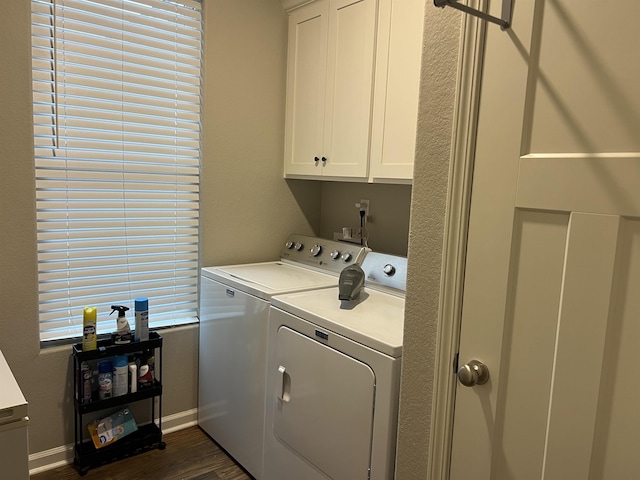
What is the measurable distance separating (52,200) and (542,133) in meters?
2.16

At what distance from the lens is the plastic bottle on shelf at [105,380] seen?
2355 mm

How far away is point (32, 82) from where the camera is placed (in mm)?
2139

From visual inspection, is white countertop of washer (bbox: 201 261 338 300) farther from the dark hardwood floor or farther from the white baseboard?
the white baseboard

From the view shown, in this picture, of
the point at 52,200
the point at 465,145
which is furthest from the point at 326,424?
the point at 52,200

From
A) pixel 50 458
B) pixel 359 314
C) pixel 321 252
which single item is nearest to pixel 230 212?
pixel 321 252

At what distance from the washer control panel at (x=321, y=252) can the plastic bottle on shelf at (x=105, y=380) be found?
1.17 m

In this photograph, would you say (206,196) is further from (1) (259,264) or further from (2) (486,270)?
(2) (486,270)

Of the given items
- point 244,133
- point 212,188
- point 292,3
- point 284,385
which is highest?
point 292,3

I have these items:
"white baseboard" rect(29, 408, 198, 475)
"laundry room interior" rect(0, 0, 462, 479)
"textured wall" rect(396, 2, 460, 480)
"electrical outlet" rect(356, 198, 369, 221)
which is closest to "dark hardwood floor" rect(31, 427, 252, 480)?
"white baseboard" rect(29, 408, 198, 475)

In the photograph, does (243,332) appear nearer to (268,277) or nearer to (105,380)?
(268,277)

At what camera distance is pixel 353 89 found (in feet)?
7.82

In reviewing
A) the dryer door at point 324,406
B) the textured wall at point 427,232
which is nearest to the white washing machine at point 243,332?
the dryer door at point 324,406

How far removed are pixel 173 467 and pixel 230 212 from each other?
1390mm

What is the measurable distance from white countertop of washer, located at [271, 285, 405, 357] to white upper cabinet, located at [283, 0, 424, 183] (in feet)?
1.85
